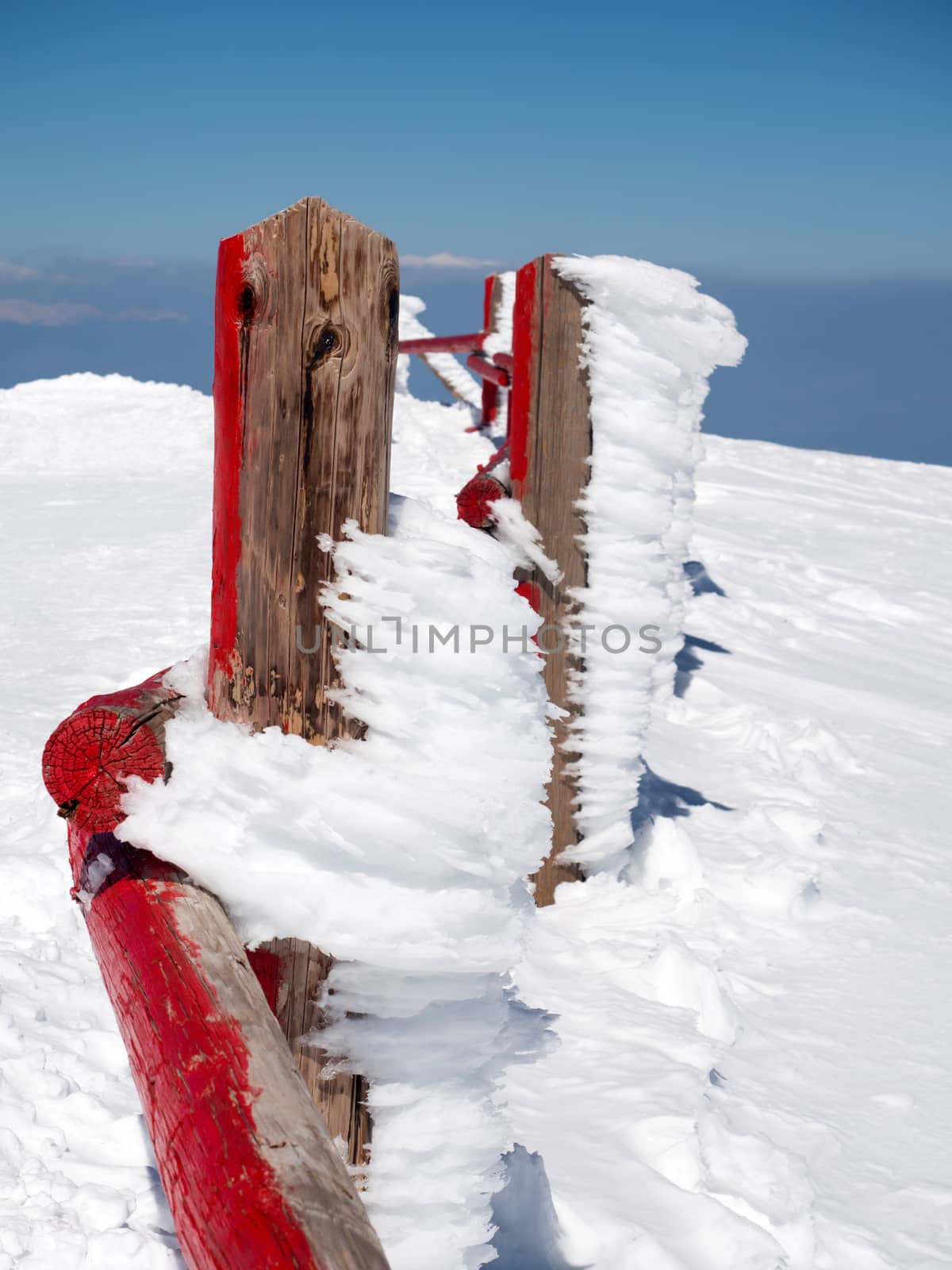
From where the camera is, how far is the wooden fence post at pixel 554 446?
274cm

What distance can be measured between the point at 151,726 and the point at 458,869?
0.43m

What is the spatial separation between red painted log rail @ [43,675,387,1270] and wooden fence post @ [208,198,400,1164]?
157 mm

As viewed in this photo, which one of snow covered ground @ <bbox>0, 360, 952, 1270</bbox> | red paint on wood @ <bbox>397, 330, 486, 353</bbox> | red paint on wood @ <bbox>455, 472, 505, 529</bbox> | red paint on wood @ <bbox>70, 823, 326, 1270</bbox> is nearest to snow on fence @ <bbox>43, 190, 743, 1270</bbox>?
red paint on wood @ <bbox>70, 823, 326, 1270</bbox>

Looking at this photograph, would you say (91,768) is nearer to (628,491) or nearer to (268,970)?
(268,970)

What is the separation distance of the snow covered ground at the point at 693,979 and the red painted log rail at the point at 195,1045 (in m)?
0.46

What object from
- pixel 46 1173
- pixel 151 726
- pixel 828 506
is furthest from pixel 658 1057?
pixel 828 506

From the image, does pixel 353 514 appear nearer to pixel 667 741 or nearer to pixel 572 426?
pixel 572 426

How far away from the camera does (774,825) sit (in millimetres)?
3684

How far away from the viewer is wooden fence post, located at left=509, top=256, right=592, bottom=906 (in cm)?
A: 274

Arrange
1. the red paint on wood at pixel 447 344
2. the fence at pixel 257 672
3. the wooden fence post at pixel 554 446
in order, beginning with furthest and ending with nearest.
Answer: the red paint on wood at pixel 447 344
the wooden fence post at pixel 554 446
the fence at pixel 257 672

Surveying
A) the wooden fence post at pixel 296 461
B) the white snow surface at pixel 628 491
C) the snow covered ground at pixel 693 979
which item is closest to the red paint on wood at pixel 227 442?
the wooden fence post at pixel 296 461

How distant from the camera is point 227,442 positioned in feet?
4.31

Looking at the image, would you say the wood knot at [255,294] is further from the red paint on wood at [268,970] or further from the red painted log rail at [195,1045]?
the red paint on wood at [268,970]

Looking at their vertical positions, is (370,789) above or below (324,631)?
below
